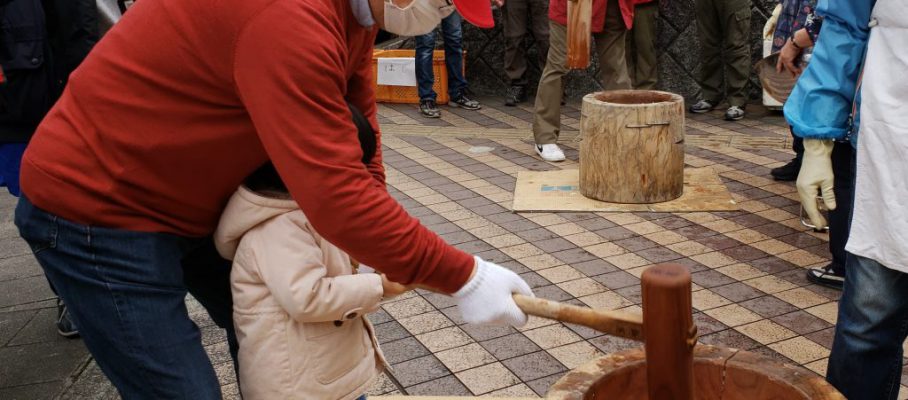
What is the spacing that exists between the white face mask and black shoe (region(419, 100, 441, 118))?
21.4ft

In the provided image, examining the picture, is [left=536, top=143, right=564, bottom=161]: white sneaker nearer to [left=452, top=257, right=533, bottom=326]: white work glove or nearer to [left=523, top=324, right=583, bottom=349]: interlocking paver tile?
[left=523, top=324, right=583, bottom=349]: interlocking paver tile

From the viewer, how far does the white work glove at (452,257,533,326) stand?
2.14 metres

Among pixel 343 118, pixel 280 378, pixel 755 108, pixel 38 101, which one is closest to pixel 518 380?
pixel 280 378

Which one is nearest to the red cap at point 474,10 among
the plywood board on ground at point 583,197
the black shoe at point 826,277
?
the black shoe at point 826,277

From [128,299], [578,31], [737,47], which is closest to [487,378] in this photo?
[128,299]

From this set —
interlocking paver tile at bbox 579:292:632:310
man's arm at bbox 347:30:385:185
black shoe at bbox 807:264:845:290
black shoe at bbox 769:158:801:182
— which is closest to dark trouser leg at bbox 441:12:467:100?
black shoe at bbox 769:158:801:182

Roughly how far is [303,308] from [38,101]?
2.06 m

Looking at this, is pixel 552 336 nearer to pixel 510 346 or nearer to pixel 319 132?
pixel 510 346

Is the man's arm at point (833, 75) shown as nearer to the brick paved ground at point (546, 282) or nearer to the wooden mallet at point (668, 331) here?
the wooden mallet at point (668, 331)

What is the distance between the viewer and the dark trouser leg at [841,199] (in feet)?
10.4

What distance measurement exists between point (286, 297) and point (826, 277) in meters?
2.98

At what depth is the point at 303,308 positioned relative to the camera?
2.21m

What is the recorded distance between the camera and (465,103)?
9.10m

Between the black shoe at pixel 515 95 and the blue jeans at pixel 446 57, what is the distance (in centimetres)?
44
